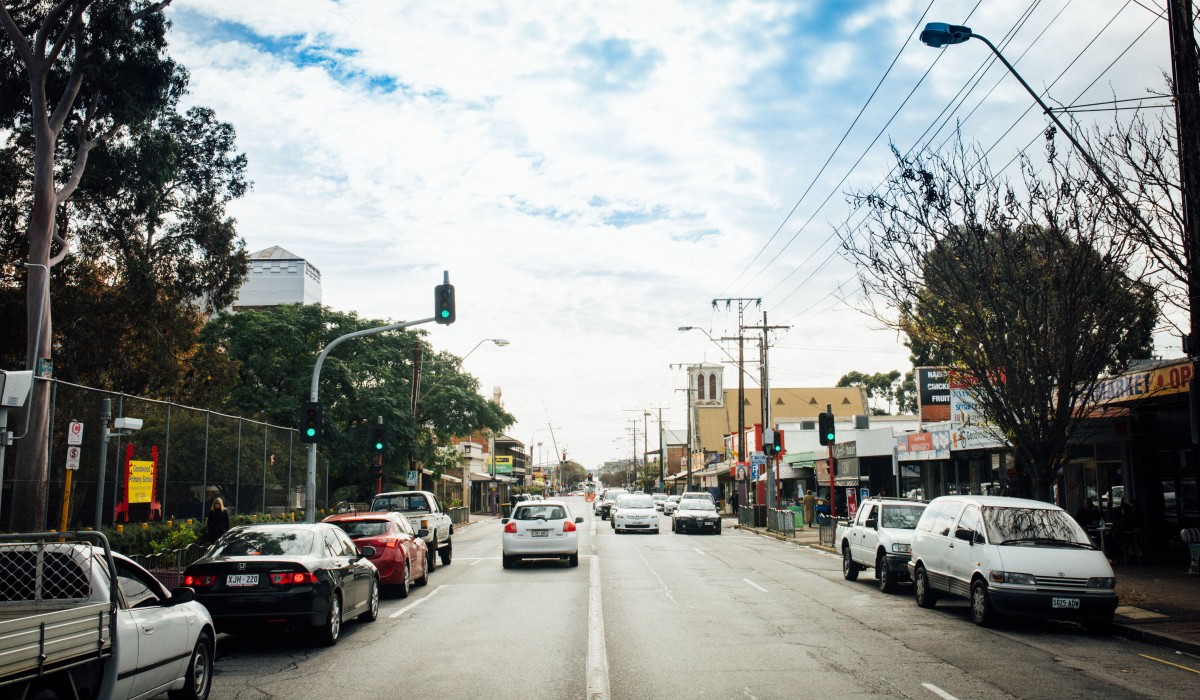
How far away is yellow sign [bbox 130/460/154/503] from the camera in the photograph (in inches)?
669

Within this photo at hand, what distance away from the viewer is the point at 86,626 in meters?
6.06

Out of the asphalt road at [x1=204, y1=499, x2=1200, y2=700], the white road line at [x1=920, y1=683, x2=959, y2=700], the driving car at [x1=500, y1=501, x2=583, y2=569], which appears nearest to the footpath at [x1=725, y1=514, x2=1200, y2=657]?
the asphalt road at [x1=204, y1=499, x2=1200, y2=700]

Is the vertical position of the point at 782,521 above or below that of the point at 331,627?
below

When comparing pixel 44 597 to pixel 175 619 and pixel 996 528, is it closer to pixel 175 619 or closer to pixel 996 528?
pixel 175 619

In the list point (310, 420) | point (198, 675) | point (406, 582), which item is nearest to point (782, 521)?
point (310, 420)

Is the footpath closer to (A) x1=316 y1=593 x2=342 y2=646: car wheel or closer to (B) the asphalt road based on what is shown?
(B) the asphalt road

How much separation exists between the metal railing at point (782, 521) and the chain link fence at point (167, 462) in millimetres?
17931

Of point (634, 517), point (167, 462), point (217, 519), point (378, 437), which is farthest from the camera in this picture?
point (634, 517)

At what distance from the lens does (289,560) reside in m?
10.9

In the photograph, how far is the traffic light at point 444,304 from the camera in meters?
20.6

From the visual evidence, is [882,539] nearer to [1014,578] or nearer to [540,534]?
[1014,578]

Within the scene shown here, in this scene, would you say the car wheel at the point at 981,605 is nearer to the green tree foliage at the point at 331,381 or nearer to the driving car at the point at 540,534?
the driving car at the point at 540,534

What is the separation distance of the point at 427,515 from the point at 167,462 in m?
6.26

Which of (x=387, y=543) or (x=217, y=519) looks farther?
(x=217, y=519)
